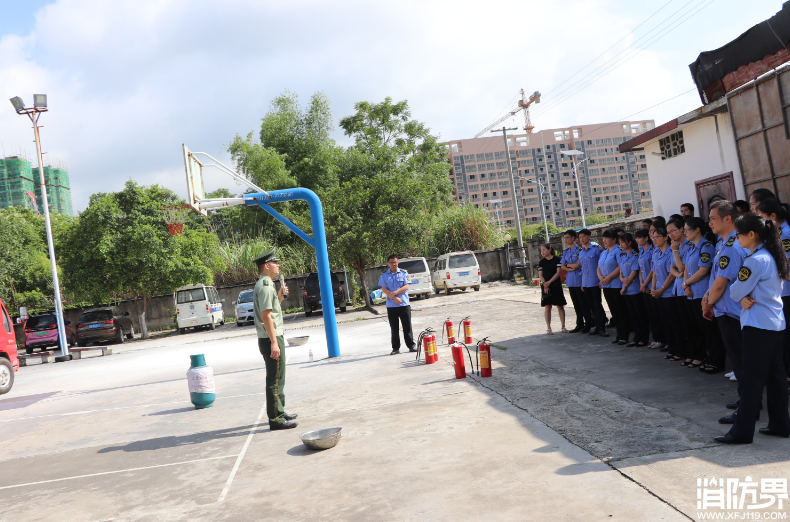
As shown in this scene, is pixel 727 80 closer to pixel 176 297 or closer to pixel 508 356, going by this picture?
pixel 508 356

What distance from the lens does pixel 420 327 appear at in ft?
51.5

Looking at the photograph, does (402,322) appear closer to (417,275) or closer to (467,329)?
(467,329)

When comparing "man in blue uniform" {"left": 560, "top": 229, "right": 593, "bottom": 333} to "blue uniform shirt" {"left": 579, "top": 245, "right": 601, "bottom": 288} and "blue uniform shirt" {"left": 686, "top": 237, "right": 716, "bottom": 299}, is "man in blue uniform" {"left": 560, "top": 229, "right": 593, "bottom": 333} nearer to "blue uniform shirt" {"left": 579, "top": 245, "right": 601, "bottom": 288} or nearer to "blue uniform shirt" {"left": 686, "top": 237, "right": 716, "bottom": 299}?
"blue uniform shirt" {"left": 579, "top": 245, "right": 601, "bottom": 288}

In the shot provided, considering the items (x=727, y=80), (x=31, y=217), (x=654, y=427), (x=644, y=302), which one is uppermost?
(x=31, y=217)

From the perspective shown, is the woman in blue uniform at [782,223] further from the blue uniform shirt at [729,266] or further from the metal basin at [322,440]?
the metal basin at [322,440]

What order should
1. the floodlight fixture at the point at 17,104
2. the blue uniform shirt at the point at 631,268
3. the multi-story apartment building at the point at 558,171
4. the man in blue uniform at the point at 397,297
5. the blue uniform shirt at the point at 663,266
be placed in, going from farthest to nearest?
1. the multi-story apartment building at the point at 558,171
2. the floodlight fixture at the point at 17,104
3. the man in blue uniform at the point at 397,297
4. the blue uniform shirt at the point at 631,268
5. the blue uniform shirt at the point at 663,266

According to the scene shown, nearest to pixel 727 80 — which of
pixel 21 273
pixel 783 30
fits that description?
pixel 783 30

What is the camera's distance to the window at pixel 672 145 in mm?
11992

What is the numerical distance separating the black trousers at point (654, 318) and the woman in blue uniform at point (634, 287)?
223mm

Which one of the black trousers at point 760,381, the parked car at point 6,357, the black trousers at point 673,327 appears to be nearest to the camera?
the black trousers at point 760,381

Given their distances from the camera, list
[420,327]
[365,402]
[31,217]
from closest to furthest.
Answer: [365,402] < [420,327] < [31,217]

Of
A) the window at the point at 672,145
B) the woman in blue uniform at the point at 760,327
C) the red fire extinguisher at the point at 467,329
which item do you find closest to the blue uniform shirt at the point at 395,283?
the red fire extinguisher at the point at 467,329

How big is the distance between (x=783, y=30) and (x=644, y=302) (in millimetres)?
4458

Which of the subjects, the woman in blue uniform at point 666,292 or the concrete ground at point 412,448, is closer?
the concrete ground at point 412,448
